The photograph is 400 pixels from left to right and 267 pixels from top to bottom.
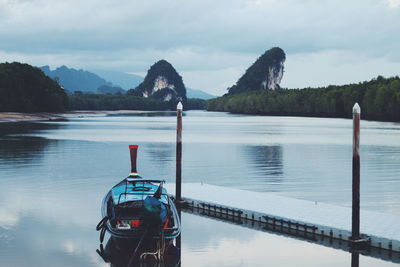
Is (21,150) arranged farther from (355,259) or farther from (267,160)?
(355,259)

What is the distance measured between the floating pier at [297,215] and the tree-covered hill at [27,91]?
122 m

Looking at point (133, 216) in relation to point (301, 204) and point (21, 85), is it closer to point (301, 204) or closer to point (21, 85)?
point (301, 204)

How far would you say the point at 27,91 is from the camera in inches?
6107

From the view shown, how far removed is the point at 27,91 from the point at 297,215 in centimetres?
14248

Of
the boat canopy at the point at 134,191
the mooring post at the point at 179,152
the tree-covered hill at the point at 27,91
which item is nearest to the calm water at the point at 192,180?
the boat canopy at the point at 134,191

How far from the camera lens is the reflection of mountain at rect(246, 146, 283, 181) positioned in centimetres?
3938

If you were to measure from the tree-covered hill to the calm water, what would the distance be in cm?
7907

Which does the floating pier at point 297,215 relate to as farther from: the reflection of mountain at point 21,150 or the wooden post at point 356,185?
the reflection of mountain at point 21,150

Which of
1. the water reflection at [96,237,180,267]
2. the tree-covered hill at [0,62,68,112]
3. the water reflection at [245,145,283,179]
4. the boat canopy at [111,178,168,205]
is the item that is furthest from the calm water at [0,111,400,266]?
the tree-covered hill at [0,62,68,112]

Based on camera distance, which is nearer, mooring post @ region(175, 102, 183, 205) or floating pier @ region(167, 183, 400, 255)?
floating pier @ region(167, 183, 400, 255)

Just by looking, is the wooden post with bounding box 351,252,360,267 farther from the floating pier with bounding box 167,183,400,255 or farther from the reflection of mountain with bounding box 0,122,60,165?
the reflection of mountain with bounding box 0,122,60,165

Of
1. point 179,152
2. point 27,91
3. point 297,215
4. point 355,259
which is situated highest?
point 27,91

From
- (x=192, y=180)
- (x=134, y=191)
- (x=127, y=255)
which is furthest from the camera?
(x=192, y=180)

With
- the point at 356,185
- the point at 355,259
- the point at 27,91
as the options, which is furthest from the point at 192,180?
the point at 27,91
